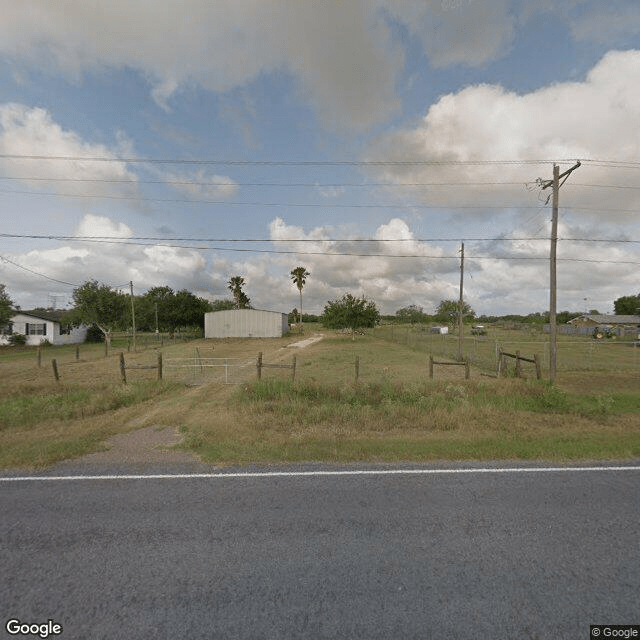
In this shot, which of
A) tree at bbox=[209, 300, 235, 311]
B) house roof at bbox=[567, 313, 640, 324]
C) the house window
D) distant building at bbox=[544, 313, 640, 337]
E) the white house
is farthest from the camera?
tree at bbox=[209, 300, 235, 311]

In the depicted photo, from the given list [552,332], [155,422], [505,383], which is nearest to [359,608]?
[155,422]

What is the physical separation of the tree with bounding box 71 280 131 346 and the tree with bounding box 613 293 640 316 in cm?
14306

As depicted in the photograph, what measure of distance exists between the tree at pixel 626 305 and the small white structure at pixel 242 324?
401 feet

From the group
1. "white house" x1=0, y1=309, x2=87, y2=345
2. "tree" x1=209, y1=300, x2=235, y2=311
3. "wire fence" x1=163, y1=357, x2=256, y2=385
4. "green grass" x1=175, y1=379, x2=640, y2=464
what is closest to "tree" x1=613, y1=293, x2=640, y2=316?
"tree" x1=209, y1=300, x2=235, y2=311

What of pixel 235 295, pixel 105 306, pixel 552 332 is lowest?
pixel 552 332

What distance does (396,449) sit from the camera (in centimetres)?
720

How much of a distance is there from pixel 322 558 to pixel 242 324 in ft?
164

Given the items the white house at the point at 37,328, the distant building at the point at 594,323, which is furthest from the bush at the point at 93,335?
the distant building at the point at 594,323

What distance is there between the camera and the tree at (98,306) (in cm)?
3459

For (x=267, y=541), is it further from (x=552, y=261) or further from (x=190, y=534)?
(x=552, y=261)

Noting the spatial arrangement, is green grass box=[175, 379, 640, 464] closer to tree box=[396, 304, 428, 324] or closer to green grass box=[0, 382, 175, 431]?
green grass box=[0, 382, 175, 431]

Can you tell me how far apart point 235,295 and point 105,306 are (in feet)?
153

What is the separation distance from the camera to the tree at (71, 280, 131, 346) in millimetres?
34594

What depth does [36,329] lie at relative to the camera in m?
43.3
